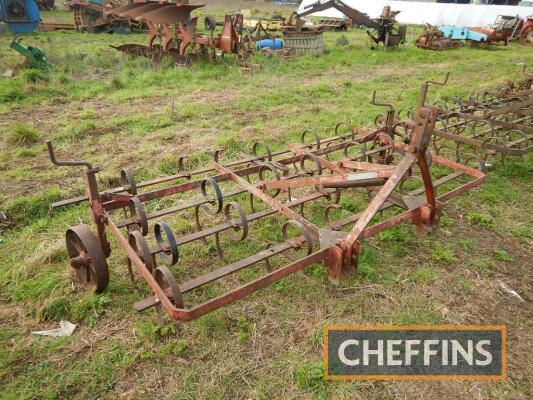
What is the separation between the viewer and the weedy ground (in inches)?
94.3

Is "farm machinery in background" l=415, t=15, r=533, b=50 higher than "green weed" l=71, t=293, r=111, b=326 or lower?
higher

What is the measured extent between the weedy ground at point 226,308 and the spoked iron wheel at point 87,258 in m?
0.14

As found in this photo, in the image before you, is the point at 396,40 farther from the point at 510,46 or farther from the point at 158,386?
the point at 158,386

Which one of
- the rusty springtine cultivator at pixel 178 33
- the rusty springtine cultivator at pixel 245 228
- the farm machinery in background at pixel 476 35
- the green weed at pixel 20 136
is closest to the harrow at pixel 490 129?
the rusty springtine cultivator at pixel 245 228

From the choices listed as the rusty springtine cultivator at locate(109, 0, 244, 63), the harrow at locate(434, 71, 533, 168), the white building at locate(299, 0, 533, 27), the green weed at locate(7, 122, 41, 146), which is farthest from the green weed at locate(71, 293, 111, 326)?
the white building at locate(299, 0, 533, 27)

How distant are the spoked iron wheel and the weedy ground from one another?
0.14 m

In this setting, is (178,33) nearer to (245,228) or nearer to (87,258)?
(87,258)

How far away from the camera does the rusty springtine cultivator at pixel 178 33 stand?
9977mm

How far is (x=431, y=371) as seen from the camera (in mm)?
2471

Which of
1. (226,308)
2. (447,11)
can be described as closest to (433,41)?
(447,11)

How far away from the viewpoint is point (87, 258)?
2.89m

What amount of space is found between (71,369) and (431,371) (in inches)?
90.9

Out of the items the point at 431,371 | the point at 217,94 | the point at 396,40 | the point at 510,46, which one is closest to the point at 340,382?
the point at 431,371

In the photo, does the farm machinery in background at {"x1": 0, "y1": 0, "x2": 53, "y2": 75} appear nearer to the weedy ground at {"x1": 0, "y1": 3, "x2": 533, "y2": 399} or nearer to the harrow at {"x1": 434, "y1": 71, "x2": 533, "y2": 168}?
the weedy ground at {"x1": 0, "y1": 3, "x2": 533, "y2": 399}
